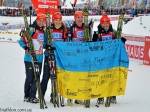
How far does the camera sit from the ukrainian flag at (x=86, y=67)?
5645 mm

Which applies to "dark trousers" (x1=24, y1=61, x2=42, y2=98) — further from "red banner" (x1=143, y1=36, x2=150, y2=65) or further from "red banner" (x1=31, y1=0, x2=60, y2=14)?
"red banner" (x1=143, y1=36, x2=150, y2=65)

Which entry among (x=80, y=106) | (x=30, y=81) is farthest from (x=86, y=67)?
(x=30, y=81)

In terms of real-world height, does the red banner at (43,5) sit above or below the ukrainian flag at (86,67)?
above

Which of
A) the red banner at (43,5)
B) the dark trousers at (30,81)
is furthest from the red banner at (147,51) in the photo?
the dark trousers at (30,81)

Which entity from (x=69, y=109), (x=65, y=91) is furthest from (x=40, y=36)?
(x=69, y=109)

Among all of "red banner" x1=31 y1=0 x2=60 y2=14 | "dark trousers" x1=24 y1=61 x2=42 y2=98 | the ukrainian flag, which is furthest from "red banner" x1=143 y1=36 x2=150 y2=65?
"dark trousers" x1=24 y1=61 x2=42 y2=98

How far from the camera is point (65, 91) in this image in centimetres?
568

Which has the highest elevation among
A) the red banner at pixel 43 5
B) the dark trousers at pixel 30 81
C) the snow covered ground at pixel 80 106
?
the red banner at pixel 43 5

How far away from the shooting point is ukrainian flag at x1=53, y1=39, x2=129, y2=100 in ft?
18.5

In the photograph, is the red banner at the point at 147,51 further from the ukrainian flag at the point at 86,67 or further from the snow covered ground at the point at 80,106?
the ukrainian flag at the point at 86,67

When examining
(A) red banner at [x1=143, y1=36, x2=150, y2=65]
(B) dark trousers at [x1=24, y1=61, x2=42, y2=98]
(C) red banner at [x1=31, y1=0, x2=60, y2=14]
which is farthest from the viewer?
(A) red banner at [x1=143, y1=36, x2=150, y2=65]

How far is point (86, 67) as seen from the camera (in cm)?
572

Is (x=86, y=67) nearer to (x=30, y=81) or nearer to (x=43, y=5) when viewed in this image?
(x=30, y=81)

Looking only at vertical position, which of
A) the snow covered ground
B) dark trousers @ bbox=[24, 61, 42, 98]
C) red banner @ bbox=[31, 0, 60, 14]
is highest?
red banner @ bbox=[31, 0, 60, 14]
